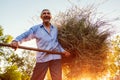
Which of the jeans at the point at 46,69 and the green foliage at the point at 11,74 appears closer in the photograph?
the jeans at the point at 46,69

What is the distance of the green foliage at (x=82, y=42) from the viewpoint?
5211 millimetres

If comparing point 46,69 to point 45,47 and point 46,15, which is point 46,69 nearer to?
point 45,47

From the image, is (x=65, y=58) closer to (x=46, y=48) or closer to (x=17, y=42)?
(x=46, y=48)

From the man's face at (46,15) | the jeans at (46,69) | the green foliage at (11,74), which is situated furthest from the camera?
the green foliage at (11,74)

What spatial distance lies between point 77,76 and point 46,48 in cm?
84

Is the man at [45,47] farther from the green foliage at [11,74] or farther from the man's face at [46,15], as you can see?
the green foliage at [11,74]

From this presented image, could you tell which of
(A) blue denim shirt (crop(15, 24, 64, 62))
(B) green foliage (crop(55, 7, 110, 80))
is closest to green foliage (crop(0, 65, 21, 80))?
(B) green foliage (crop(55, 7, 110, 80))

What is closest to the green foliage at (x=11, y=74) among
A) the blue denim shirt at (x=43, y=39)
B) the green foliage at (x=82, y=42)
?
the green foliage at (x=82, y=42)

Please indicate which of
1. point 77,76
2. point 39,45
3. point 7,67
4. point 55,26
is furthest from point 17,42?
point 7,67

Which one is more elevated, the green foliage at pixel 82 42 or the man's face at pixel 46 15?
the man's face at pixel 46 15

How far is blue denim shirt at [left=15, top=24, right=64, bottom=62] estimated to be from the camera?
492 cm

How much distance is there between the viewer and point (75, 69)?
5.32 meters

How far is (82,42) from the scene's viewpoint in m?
5.18

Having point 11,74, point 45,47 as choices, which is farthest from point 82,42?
point 11,74
